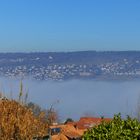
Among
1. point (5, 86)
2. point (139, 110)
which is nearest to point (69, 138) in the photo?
point (139, 110)

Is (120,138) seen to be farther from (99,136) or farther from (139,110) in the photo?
(139,110)

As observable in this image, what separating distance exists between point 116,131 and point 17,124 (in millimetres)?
2887

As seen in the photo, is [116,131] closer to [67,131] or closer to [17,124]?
[17,124]

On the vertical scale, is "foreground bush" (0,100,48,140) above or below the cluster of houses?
above

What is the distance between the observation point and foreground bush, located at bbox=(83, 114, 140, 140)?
47.4ft

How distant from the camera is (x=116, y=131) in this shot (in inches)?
571

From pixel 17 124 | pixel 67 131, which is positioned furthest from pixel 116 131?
pixel 67 131

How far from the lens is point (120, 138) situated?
1439 cm

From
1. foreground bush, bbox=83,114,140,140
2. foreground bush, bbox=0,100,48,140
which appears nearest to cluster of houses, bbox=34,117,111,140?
foreground bush, bbox=0,100,48,140

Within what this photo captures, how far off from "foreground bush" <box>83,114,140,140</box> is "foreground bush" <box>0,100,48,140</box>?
61.9 inches

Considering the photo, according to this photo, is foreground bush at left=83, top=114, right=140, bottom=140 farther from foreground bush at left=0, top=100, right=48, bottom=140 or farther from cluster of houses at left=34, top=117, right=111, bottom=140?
cluster of houses at left=34, top=117, right=111, bottom=140

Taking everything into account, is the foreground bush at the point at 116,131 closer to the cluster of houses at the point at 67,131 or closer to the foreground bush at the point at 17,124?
the foreground bush at the point at 17,124

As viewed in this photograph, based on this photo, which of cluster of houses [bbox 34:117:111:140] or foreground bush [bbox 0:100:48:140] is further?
cluster of houses [bbox 34:117:111:140]

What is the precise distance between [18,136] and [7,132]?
0.34 meters
